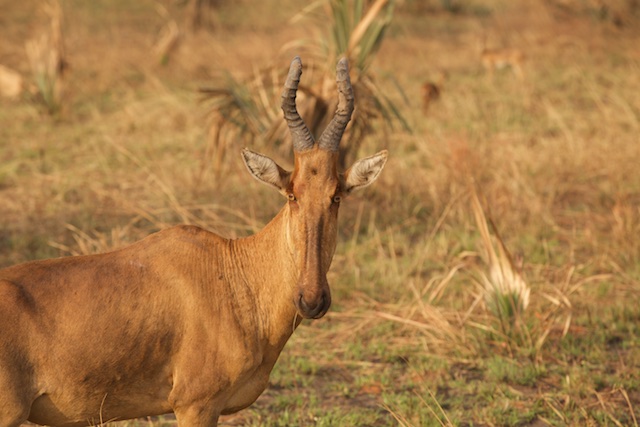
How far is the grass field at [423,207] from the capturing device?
7.15 m

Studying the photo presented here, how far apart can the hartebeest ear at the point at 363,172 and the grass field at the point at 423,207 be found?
145 cm

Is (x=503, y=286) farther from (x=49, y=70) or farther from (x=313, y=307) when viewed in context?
(x=49, y=70)

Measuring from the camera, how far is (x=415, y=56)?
2023 centimetres

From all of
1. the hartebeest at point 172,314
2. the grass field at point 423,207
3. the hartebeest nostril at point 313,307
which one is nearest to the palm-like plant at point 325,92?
the grass field at point 423,207

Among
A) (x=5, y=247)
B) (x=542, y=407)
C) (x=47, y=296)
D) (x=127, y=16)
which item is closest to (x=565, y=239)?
(x=542, y=407)

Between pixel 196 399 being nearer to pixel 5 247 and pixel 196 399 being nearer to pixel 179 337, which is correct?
pixel 179 337

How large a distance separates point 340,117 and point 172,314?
1.39m

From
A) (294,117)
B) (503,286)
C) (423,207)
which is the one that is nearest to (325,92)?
A: (423,207)

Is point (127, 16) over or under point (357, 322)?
under

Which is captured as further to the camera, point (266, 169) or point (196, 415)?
point (266, 169)

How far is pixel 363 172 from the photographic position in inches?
202

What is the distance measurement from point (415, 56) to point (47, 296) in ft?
53.6

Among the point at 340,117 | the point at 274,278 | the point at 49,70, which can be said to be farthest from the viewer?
the point at 49,70

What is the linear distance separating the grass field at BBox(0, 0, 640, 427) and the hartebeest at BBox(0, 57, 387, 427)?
4.16ft
